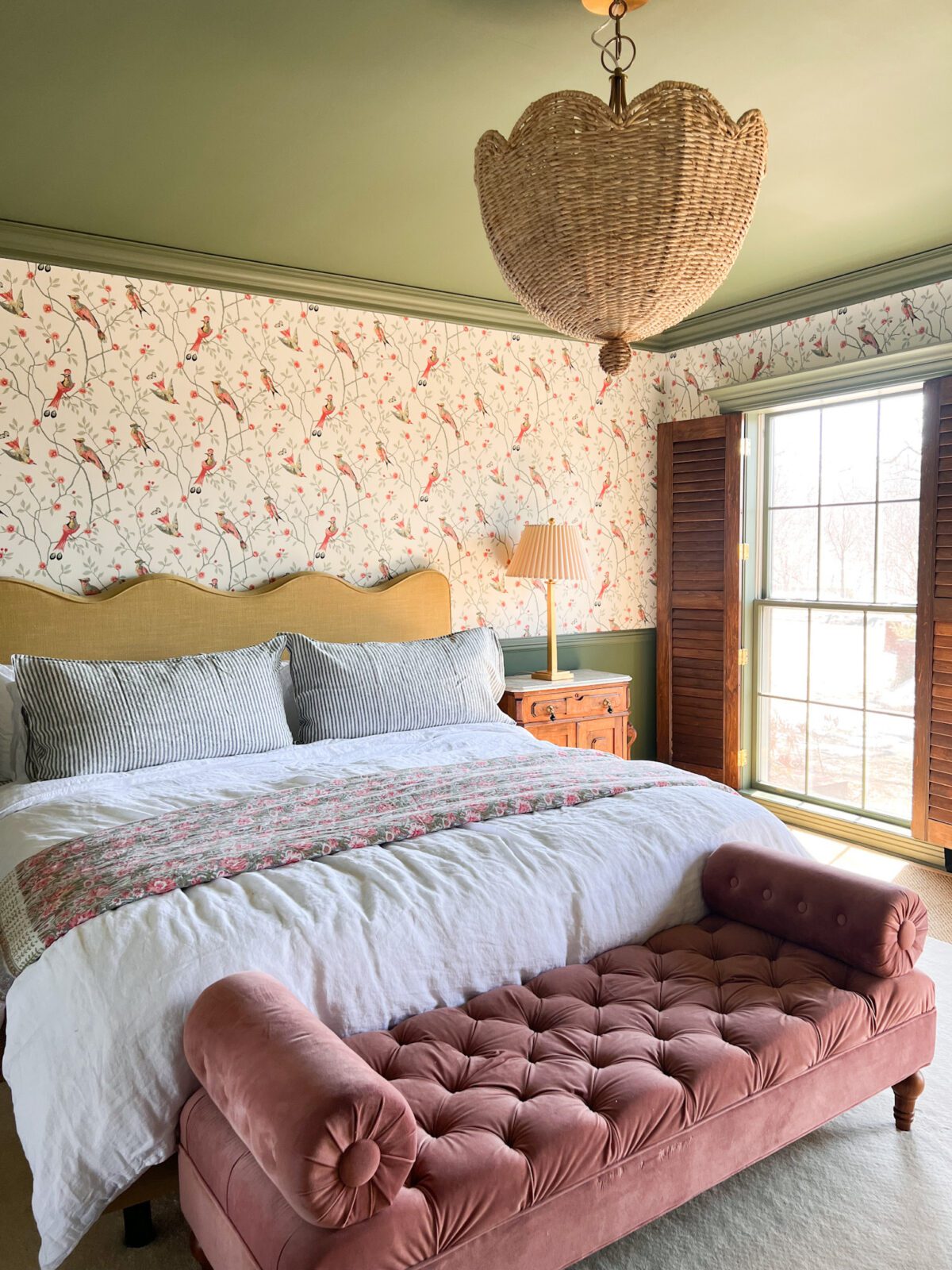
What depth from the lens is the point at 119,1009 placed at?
1.53m

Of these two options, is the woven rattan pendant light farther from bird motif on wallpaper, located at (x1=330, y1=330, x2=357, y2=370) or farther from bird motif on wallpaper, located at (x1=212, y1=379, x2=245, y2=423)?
bird motif on wallpaper, located at (x1=330, y1=330, x2=357, y2=370)

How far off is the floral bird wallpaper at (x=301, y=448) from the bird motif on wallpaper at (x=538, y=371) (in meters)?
0.01

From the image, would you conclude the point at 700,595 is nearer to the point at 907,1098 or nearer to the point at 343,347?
the point at 343,347

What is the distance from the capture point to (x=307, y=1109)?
1.22m

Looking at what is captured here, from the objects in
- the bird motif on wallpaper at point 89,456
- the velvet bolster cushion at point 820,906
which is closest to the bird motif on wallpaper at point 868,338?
the velvet bolster cushion at point 820,906

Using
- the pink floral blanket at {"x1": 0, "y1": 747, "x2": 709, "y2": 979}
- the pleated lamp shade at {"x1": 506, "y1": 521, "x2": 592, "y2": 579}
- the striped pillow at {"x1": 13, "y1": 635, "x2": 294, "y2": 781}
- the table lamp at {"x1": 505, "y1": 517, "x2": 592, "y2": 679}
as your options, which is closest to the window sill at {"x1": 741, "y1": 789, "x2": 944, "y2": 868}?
the table lamp at {"x1": 505, "y1": 517, "x2": 592, "y2": 679}

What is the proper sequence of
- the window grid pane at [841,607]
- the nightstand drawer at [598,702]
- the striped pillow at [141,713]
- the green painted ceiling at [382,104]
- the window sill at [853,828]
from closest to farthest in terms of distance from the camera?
the green painted ceiling at [382,104]
the striped pillow at [141,713]
the window sill at [853,828]
the window grid pane at [841,607]
the nightstand drawer at [598,702]

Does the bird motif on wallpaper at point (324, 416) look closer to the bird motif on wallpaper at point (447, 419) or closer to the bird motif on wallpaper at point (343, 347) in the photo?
the bird motif on wallpaper at point (343, 347)

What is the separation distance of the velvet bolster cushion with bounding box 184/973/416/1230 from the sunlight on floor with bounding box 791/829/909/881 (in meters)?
2.77

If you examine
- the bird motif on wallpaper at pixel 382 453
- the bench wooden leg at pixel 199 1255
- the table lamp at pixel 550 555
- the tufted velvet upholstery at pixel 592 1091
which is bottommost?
the bench wooden leg at pixel 199 1255

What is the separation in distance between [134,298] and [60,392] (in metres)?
0.47

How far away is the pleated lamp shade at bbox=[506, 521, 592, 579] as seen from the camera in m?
4.12

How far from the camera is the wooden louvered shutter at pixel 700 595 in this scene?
14.6ft

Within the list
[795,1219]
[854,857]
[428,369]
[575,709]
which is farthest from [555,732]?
[795,1219]
